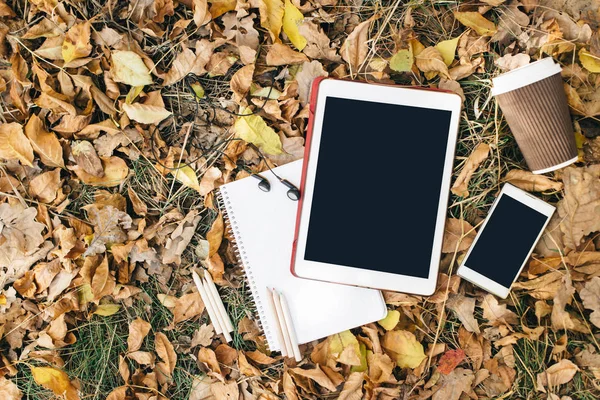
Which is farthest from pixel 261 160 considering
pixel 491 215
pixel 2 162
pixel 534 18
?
pixel 534 18

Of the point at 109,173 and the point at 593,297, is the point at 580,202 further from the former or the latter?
the point at 109,173

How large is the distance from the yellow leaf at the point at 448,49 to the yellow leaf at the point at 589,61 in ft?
1.20

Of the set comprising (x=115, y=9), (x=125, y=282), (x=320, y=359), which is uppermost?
(x=115, y=9)

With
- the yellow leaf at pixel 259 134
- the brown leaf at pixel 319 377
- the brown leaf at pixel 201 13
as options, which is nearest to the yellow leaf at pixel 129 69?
the brown leaf at pixel 201 13

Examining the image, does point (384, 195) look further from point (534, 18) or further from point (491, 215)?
point (534, 18)

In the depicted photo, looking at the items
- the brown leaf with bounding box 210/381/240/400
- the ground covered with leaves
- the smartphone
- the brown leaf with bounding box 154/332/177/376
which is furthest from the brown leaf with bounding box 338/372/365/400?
the brown leaf with bounding box 154/332/177/376

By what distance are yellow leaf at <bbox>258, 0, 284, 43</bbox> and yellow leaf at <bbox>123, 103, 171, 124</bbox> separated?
16.1 inches

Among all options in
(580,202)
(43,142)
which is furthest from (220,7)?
(580,202)

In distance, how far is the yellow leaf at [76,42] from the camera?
1560 millimetres

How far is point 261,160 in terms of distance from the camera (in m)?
1.60

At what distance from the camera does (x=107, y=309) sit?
166cm

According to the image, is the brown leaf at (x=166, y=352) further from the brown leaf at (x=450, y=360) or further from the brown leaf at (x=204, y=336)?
the brown leaf at (x=450, y=360)

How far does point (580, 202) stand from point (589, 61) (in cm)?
42

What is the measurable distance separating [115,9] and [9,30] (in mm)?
Result: 347
